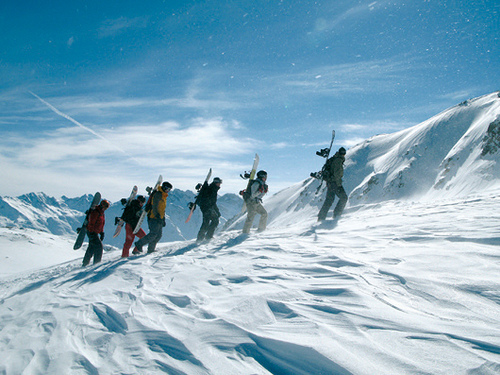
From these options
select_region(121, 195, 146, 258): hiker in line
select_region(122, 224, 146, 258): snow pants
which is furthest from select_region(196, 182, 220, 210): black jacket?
select_region(122, 224, 146, 258): snow pants

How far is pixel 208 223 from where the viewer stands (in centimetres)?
962

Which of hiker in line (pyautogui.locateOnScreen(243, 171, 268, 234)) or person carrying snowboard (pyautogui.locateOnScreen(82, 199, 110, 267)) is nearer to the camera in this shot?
person carrying snowboard (pyautogui.locateOnScreen(82, 199, 110, 267))

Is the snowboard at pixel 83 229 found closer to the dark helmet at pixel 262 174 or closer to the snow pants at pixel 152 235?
the snow pants at pixel 152 235

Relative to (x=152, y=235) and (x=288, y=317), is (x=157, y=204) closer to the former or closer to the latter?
(x=152, y=235)

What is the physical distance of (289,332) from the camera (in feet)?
7.27

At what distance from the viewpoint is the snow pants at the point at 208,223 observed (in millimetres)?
9359

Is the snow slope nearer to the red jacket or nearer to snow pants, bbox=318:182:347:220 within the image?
snow pants, bbox=318:182:347:220

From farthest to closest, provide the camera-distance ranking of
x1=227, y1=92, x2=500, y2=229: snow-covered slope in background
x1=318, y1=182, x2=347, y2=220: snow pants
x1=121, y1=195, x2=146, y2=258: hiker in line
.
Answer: x1=227, y1=92, x2=500, y2=229: snow-covered slope in background < x1=121, y1=195, x2=146, y2=258: hiker in line < x1=318, y1=182, x2=347, y2=220: snow pants

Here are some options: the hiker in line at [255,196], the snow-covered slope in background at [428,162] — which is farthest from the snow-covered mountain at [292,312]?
the snow-covered slope in background at [428,162]

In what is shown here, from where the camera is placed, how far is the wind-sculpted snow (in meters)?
1.87

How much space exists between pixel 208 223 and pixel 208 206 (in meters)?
0.68

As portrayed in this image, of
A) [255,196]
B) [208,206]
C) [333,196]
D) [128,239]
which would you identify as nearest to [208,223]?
[208,206]

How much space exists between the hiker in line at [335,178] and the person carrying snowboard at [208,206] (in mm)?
3628

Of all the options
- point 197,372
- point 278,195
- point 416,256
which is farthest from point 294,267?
point 278,195
